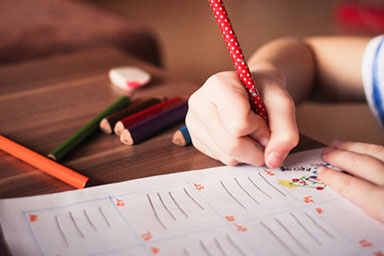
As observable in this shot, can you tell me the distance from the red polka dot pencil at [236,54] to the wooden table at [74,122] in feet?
0.29

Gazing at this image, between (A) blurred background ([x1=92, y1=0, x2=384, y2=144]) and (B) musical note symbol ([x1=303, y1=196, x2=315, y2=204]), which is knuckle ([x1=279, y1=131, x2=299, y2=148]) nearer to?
(B) musical note symbol ([x1=303, y1=196, x2=315, y2=204])

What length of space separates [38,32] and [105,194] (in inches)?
37.9

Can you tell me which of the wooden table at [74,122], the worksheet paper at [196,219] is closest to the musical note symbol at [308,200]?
the worksheet paper at [196,219]

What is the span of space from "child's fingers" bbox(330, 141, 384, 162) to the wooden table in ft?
0.10

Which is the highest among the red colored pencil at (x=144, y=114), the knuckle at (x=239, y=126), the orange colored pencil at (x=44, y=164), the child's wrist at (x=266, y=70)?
the child's wrist at (x=266, y=70)

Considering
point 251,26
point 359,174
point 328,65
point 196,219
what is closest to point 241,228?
point 196,219

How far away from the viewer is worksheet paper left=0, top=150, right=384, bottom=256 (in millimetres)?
328

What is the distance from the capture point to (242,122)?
40 centimetres

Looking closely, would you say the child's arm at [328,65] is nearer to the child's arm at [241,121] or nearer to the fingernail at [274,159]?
the child's arm at [241,121]

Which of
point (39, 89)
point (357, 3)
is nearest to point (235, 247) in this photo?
point (39, 89)

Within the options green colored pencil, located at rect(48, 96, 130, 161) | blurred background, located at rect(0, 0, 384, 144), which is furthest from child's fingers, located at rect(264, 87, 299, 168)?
blurred background, located at rect(0, 0, 384, 144)

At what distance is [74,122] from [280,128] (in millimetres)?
283

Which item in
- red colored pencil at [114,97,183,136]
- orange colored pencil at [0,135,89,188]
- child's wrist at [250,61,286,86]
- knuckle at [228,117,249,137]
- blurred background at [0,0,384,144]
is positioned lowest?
blurred background at [0,0,384,144]

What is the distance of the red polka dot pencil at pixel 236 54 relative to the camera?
401 millimetres
